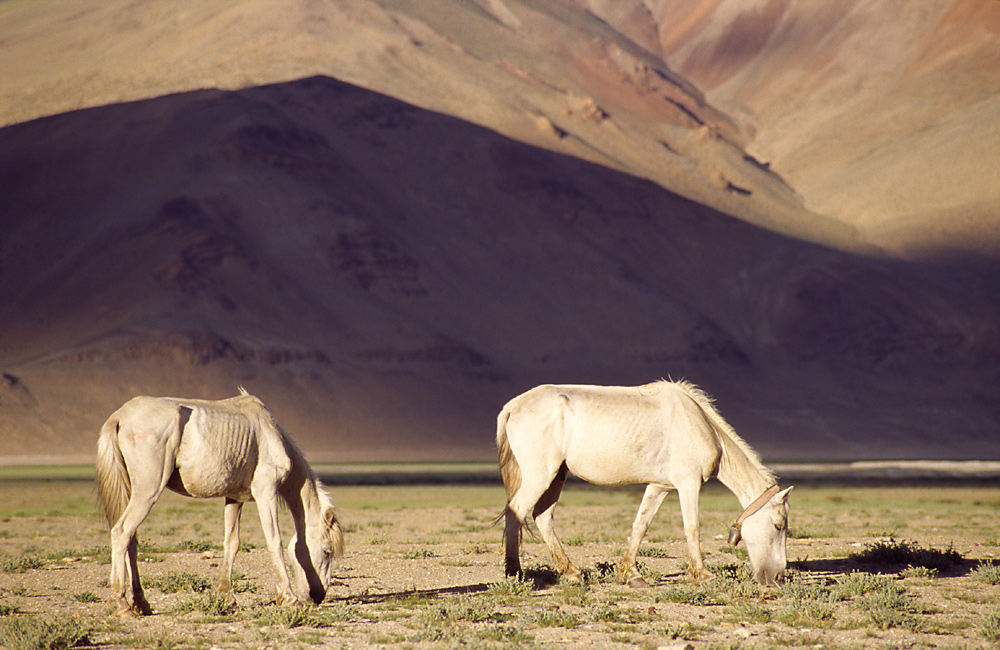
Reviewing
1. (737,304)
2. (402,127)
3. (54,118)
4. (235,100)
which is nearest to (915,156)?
(737,304)

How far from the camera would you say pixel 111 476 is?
11633 mm

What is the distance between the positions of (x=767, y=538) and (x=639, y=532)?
65.7 inches

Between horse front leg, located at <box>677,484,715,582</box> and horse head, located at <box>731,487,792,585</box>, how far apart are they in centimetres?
49

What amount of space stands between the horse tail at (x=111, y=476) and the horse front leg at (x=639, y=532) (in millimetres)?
6355

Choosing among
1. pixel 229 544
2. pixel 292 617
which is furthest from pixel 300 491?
pixel 292 617

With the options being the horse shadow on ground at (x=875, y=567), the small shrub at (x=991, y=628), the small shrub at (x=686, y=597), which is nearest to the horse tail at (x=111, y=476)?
the small shrub at (x=686, y=597)

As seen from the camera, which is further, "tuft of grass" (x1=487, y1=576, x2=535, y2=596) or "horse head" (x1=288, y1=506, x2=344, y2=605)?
"tuft of grass" (x1=487, y1=576, x2=535, y2=596)

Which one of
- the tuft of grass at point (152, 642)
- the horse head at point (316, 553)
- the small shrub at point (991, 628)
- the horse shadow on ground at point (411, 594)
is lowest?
the tuft of grass at point (152, 642)

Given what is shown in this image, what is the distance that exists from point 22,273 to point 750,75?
4723 inches

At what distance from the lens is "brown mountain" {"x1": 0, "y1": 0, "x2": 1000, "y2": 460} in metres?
80.5

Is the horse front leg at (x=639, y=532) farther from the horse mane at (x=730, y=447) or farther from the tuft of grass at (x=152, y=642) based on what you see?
the tuft of grass at (x=152, y=642)

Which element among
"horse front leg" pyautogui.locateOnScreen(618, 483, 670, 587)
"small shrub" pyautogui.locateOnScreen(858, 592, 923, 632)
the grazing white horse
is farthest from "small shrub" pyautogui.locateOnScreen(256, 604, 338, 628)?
"small shrub" pyautogui.locateOnScreen(858, 592, 923, 632)

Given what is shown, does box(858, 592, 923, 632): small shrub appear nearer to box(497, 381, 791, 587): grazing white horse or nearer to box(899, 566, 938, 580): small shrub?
box(497, 381, 791, 587): grazing white horse

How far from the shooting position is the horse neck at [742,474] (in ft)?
44.5
